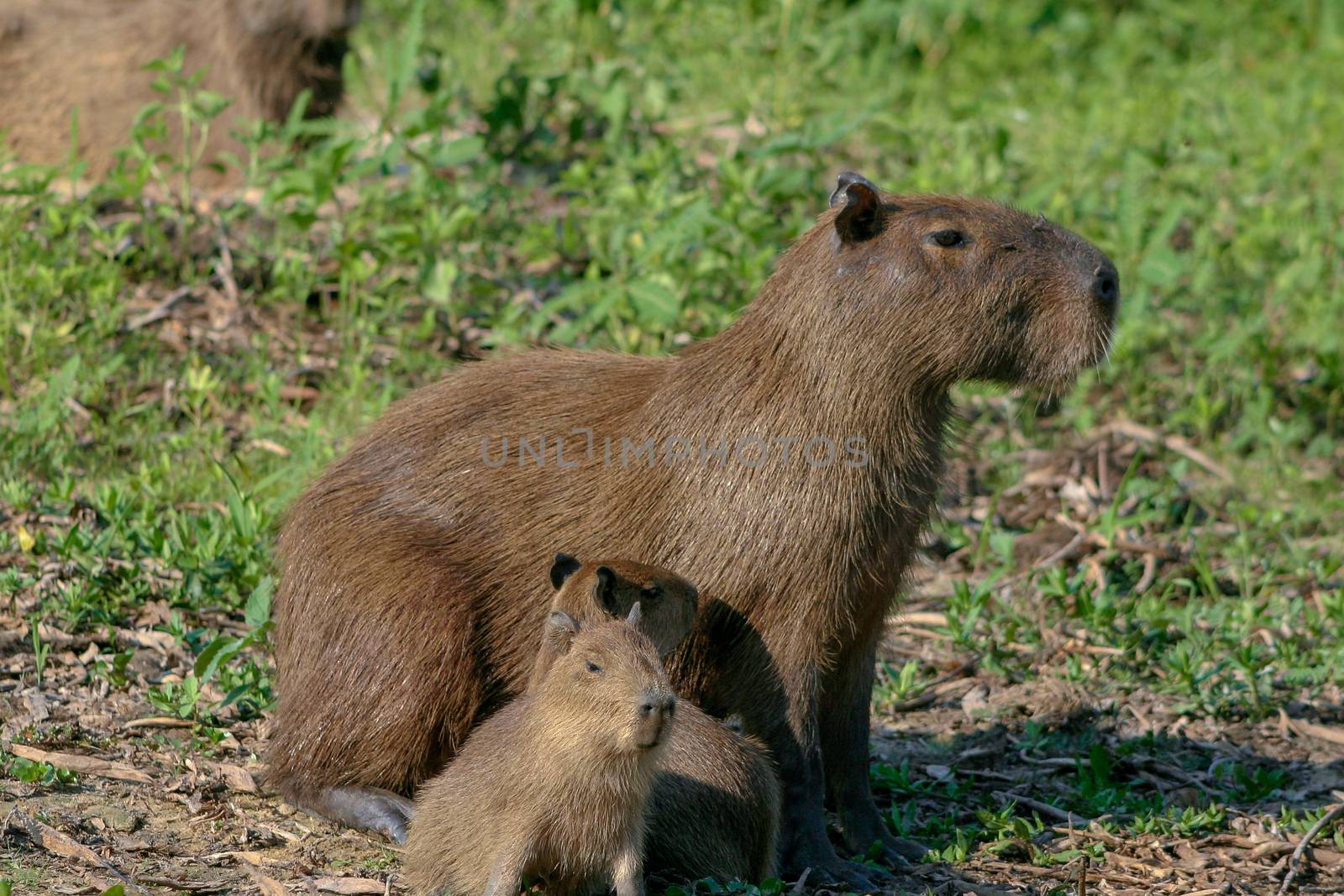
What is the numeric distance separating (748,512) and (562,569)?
509 millimetres

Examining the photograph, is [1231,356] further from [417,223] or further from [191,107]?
[191,107]

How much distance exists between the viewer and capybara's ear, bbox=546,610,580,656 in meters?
3.71

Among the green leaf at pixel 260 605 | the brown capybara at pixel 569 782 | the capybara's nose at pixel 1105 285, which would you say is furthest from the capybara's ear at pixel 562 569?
the capybara's nose at pixel 1105 285

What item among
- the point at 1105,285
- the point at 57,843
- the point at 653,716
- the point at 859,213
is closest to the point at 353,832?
the point at 57,843

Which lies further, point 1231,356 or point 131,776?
point 1231,356

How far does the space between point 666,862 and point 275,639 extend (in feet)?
4.40

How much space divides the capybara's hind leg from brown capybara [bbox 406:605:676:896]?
0.43 m

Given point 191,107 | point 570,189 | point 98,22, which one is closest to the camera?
point 191,107

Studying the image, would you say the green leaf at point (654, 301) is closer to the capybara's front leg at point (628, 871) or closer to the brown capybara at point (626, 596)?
the brown capybara at point (626, 596)

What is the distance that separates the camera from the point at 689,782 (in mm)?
3977

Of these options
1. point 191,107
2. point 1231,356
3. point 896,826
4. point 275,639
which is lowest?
point 896,826

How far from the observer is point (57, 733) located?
15.0ft

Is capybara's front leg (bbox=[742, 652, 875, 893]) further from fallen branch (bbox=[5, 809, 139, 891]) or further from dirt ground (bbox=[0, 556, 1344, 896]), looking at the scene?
fallen branch (bbox=[5, 809, 139, 891])

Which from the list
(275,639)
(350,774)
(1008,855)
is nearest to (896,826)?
(1008,855)
